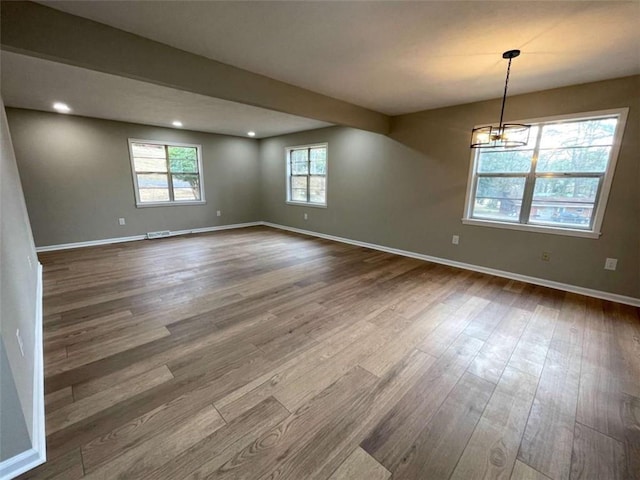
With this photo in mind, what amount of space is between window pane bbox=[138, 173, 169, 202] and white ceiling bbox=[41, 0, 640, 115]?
4.36m

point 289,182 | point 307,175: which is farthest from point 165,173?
point 307,175

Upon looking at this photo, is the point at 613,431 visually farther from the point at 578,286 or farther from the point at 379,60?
the point at 379,60

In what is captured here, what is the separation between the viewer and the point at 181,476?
4.05 feet

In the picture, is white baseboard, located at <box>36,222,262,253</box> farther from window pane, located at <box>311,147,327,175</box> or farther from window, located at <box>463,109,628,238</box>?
window, located at <box>463,109,628,238</box>

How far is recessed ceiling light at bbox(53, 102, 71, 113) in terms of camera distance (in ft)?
13.4

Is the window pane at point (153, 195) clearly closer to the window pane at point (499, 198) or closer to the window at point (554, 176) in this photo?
the window at point (554, 176)

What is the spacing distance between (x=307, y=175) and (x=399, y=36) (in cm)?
451

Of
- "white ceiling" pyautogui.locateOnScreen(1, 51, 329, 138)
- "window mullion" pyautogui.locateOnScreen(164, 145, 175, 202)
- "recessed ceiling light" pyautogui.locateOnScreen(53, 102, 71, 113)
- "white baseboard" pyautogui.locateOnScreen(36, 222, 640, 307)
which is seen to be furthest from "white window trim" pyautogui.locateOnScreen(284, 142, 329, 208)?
"recessed ceiling light" pyautogui.locateOnScreen(53, 102, 71, 113)

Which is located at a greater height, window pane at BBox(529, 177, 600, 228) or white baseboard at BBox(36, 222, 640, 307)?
window pane at BBox(529, 177, 600, 228)

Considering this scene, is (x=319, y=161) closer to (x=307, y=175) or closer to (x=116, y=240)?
(x=307, y=175)

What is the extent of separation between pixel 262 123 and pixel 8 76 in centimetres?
335

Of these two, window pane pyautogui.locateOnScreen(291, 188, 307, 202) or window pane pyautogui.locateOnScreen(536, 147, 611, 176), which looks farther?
window pane pyautogui.locateOnScreen(291, 188, 307, 202)

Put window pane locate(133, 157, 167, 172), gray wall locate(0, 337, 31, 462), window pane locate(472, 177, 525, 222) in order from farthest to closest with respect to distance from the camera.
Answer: window pane locate(133, 157, 167, 172), window pane locate(472, 177, 525, 222), gray wall locate(0, 337, 31, 462)

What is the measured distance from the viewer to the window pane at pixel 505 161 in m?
3.58
